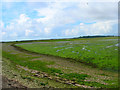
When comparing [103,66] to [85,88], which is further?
[103,66]

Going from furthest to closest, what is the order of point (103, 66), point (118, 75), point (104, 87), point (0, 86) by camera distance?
1. point (103, 66)
2. point (118, 75)
3. point (104, 87)
4. point (0, 86)

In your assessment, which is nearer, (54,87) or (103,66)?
(54,87)

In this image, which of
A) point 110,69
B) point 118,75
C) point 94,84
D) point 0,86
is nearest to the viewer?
point 0,86

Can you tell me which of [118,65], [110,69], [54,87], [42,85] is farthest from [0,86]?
[118,65]

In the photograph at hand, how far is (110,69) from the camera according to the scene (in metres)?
24.8

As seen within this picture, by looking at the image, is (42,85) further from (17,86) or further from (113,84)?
(113,84)

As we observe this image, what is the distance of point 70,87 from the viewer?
16484 millimetres

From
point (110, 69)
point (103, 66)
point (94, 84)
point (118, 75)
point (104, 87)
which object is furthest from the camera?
point (103, 66)

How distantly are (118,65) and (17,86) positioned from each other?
2320 cm

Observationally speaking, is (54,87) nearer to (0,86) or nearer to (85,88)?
(85,88)

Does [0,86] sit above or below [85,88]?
above

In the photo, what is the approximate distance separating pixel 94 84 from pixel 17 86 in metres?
11.9

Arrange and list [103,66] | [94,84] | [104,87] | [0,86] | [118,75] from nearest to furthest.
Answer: [0,86] → [104,87] → [94,84] → [118,75] → [103,66]

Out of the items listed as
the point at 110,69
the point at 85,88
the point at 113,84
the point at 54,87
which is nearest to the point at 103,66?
the point at 110,69
